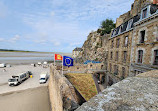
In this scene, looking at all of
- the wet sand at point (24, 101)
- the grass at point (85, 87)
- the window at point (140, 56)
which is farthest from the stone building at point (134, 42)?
the wet sand at point (24, 101)

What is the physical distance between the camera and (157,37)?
8.33 meters

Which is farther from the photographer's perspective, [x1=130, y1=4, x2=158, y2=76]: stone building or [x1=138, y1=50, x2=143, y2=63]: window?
[x1=138, y1=50, x2=143, y2=63]: window

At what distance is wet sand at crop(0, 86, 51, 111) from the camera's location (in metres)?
12.1

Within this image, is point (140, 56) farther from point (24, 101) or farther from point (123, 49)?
point (24, 101)

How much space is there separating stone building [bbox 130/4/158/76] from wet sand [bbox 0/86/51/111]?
49.8 feet

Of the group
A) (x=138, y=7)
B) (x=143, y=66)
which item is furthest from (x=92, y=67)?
(x=138, y=7)

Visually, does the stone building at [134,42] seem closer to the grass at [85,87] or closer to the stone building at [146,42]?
the stone building at [146,42]

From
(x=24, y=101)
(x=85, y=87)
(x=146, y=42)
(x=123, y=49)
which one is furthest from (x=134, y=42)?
(x=24, y=101)

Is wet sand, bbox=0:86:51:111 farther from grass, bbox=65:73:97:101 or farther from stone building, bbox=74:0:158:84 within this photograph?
stone building, bbox=74:0:158:84

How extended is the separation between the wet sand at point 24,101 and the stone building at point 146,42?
49.8 feet

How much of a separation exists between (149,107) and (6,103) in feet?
65.6

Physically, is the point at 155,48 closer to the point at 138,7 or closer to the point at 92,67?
the point at 92,67

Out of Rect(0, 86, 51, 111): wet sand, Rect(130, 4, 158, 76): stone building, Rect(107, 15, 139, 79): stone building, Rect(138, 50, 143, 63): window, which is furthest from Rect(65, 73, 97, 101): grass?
Rect(138, 50, 143, 63): window

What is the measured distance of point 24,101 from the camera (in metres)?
13.9
